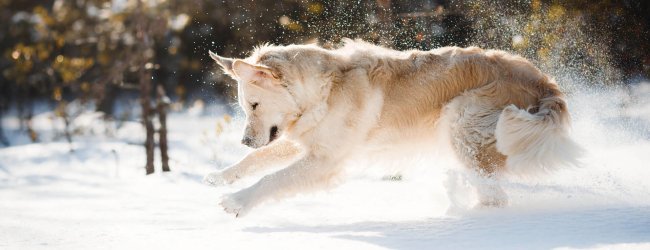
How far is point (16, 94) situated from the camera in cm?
1495

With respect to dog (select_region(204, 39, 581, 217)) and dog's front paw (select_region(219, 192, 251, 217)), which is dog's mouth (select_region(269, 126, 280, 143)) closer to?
dog (select_region(204, 39, 581, 217))

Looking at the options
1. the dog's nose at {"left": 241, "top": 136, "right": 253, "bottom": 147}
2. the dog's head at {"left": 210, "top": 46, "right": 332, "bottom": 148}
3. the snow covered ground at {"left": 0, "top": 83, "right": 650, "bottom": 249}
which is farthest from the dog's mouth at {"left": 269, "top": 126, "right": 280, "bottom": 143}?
the snow covered ground at {"left": 0, "top": 83, "right": 650, "bottom": 249}

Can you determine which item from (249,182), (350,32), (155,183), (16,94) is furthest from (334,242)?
(16,94)

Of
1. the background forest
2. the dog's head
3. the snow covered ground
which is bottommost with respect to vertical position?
the snow covered ground

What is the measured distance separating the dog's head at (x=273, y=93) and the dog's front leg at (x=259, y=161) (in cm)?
28

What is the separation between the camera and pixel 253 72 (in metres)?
4.31

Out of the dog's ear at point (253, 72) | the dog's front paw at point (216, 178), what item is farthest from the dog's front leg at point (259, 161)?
the dog's ear at point (253, 72)

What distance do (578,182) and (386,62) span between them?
1887mm

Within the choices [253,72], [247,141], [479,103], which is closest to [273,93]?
[253,72]

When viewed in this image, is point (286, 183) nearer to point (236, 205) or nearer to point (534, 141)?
point (236, 205)

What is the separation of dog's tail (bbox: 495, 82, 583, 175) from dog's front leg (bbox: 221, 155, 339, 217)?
123 centimetres

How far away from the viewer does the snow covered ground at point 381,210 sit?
3363 millimetres

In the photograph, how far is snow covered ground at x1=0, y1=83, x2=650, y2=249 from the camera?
336 cm

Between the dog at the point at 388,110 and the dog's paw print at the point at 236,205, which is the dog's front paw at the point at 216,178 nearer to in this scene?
the dog at the point at 388,110
